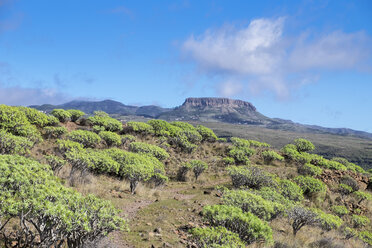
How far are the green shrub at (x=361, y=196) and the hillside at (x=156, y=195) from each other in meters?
0.10

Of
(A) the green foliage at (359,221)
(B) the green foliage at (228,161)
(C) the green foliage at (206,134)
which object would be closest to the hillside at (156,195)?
(B) the green foliage at (228,161)

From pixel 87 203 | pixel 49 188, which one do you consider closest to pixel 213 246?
pixel 87 203

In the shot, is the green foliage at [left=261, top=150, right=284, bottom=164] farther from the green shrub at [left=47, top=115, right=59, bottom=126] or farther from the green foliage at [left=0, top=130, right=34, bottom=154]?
the green foliage at [left=0, top=130, right=34, bottom=154]

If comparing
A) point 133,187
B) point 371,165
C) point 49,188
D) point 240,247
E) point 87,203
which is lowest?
point 371,165

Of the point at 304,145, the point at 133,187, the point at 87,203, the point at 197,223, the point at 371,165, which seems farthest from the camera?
the point at 371,165

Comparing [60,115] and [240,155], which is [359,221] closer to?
[240,155]

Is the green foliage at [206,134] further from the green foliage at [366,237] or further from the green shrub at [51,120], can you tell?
the green foliage at [366,237]

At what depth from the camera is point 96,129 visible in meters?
23.4

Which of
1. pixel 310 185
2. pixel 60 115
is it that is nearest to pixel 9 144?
pixel 60 115

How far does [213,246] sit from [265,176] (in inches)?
466

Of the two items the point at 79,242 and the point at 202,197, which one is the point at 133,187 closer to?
the point at 202,197

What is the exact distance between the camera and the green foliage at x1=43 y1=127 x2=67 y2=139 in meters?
19.9

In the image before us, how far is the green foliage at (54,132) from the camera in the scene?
19900 millimetres

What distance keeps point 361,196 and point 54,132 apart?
86.7 feet
